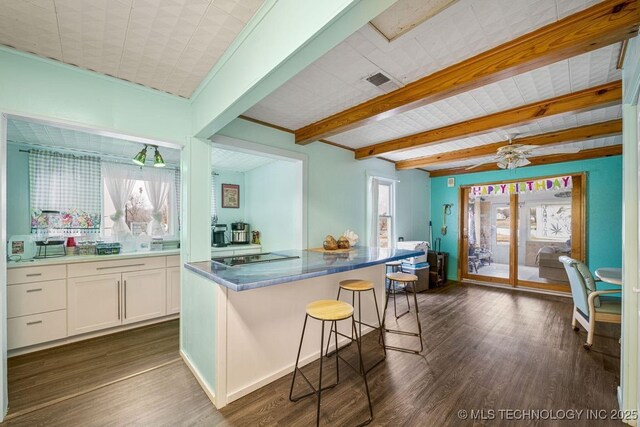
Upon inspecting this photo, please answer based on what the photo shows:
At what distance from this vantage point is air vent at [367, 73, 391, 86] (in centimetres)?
197

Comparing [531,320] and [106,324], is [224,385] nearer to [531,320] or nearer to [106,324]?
[106,324]

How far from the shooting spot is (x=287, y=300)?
2.21 metres

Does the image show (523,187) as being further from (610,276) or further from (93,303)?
(93,303)

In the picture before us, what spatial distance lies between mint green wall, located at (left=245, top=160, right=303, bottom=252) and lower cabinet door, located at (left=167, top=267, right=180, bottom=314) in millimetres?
1330

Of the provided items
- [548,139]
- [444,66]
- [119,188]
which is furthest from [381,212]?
[119,188]

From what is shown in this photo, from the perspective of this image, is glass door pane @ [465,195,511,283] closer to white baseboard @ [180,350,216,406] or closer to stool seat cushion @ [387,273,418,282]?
stool seat cushion @ [387,273,418,282]

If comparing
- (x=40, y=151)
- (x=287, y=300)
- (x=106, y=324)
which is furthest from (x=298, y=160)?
(x=40, y=151)

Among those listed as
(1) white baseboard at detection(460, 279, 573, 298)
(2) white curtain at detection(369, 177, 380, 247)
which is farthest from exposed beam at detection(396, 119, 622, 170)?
(1) white baseboard at detection(460, 279, 573, 298)

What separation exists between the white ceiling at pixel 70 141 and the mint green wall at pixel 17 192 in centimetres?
18

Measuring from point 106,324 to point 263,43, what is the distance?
346 cm

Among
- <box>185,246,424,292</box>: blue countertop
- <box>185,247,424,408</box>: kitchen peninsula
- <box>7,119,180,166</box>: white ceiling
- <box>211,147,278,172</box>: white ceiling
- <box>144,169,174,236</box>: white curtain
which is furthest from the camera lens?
<box>144,169,174,236</box>: white curtain

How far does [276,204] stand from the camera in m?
3.93

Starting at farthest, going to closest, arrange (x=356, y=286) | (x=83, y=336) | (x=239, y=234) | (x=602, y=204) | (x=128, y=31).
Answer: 1. (x=239, y=234)
2. (x=602, y=204)
3. (x=83, y=336)
4. (x=356, y=286)
5. (x=128, y=31)

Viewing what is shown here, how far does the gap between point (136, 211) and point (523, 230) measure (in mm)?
6917
